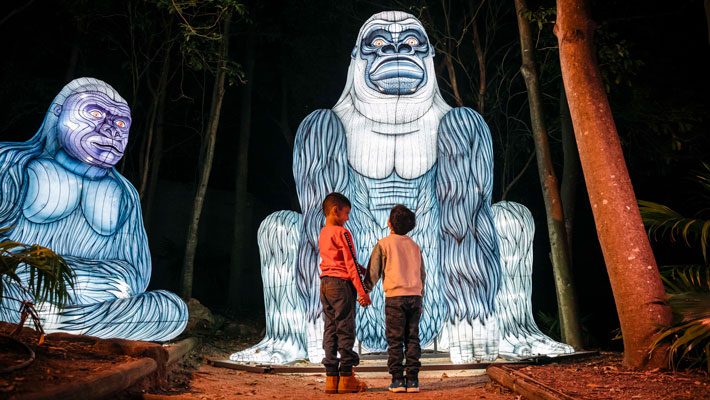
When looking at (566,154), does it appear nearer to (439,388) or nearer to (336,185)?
(336,185)

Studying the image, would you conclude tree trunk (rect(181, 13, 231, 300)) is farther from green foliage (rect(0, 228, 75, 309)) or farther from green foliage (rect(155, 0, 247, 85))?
green foliage (rect(0, 228, 75, 309))

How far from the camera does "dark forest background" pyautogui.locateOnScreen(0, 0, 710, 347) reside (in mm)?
9219

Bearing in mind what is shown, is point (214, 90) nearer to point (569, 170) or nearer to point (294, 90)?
point (294, 90)

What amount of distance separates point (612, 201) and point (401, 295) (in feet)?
5.52

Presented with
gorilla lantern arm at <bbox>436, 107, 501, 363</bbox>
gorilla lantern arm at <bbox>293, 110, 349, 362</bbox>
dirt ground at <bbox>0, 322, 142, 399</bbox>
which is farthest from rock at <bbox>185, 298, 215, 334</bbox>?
gorilla lantern arm at <bbox>436, 107, 501, 363</bbox>

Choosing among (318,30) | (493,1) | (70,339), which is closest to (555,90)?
(493,1)

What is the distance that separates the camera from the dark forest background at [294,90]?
922 cm

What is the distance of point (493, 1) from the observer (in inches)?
430

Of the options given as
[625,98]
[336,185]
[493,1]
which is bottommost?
[336,185]

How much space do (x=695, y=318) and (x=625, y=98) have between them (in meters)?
6.15

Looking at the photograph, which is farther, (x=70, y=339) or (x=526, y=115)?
(x=526, y=115)

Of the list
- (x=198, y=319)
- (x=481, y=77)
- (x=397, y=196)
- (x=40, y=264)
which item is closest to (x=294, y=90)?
(x=481, y=77)

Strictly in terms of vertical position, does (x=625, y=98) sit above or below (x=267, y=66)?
below

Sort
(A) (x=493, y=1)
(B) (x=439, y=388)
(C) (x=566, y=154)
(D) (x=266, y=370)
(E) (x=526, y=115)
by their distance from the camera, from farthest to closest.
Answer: (E) (x=526, y=115)
(A) (x=493, y=1)
(C) (x=566, y=154)
(D) (x=266, y=370)
(B) (x=439, y=388)
